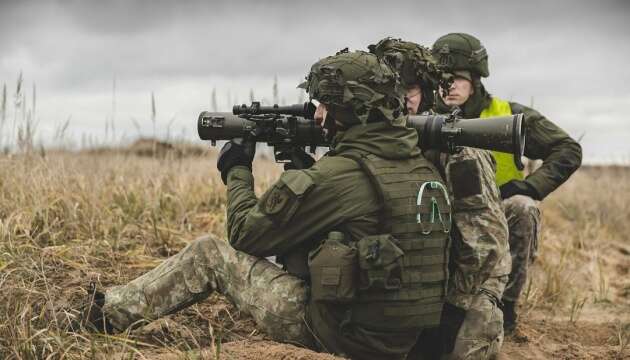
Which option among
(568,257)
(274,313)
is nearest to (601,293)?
(568,257)

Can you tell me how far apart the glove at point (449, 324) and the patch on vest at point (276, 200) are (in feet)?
3.74

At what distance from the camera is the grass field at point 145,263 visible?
3867 mm

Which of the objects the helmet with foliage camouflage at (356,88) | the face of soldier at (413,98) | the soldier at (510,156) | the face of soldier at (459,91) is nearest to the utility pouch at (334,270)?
the helmet with foliage camouflage at (356,88)

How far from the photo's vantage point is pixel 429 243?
12.1 ft

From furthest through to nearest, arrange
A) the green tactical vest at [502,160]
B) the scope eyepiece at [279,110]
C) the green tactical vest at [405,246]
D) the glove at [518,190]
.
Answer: the green tactical vest at [502,160]
the glove at [518,190]
the scope eyepiece at [279,110]
the green tactical vest at [405,246]

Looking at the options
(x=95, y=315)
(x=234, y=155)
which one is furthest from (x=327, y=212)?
(x=95, y=315)

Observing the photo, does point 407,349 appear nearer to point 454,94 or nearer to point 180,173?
point 454,94

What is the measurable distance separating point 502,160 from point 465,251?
1.76 metres

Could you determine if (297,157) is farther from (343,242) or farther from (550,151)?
(550,151)

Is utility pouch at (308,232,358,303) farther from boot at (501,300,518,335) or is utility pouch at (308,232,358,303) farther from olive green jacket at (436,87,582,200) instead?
olive green jacket at (436,87,582,200)

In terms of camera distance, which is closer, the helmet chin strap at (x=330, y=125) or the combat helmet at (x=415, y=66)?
the helmet chin strap at (x=330, y=125)

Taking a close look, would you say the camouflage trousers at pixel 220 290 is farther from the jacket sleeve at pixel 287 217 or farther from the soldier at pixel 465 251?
the soldier at pixel 465 251

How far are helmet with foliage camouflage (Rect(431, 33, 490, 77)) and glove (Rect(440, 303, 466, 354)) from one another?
1842mm

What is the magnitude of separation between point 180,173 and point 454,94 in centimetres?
273
